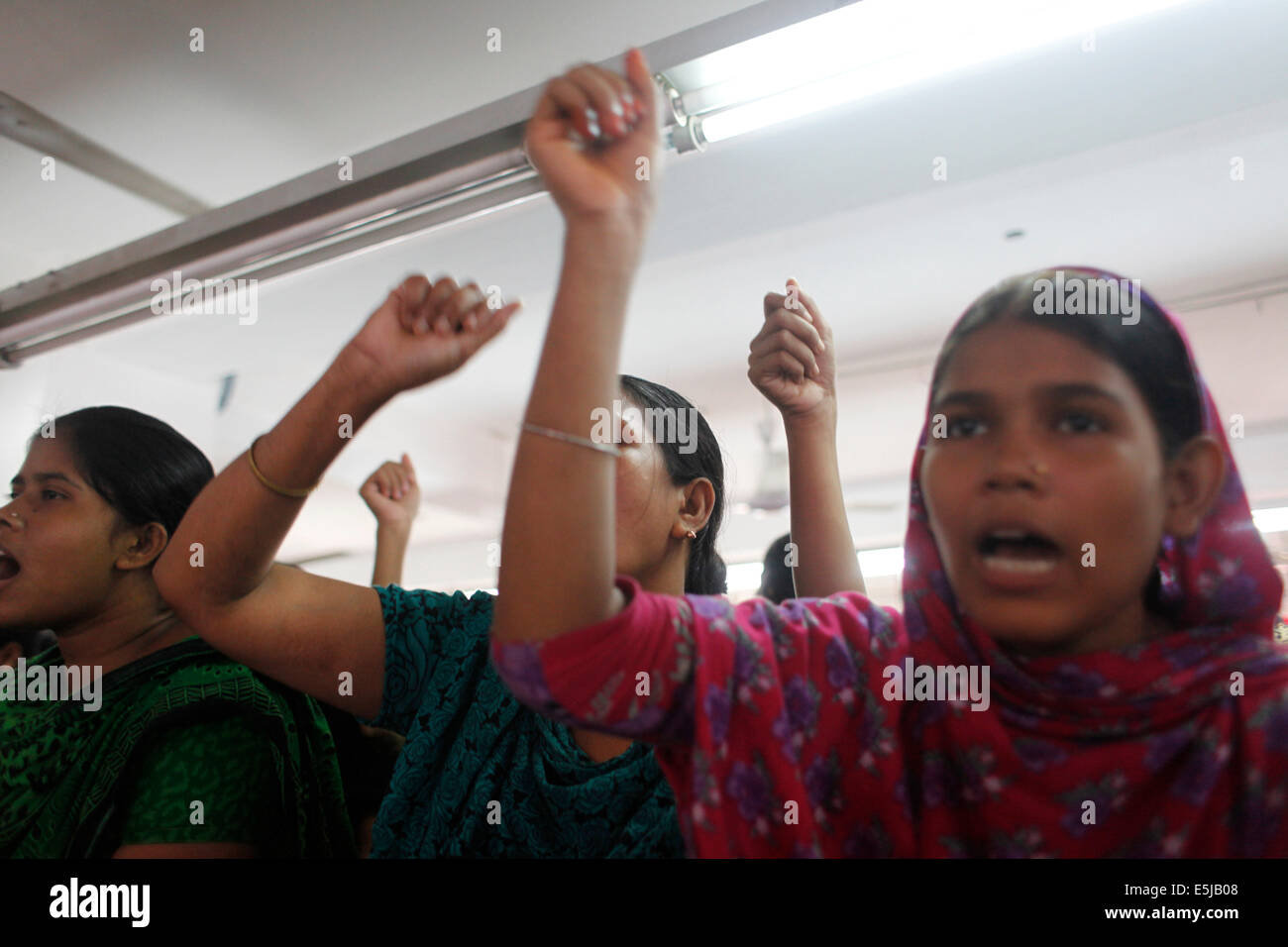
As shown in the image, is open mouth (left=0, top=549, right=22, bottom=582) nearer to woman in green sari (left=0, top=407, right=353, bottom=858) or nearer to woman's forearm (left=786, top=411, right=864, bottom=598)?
woman in green sari (left=0, top=407, right=353, bottom=858)

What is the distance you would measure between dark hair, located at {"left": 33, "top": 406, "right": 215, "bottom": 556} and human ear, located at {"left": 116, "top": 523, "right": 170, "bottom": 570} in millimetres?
12

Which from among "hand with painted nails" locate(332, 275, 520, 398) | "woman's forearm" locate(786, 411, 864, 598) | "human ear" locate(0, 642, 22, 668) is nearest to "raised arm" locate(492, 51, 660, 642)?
"hand with painted nails" locate(332, 275, 520, 398)

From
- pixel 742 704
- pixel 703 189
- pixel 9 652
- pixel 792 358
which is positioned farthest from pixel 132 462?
pixel 703 189

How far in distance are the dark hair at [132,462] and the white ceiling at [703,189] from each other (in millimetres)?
1215

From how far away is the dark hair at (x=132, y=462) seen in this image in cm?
151

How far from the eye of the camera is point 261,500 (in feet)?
3.20

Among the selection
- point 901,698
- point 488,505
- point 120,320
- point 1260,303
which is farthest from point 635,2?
point 488,505

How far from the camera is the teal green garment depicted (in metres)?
0.98

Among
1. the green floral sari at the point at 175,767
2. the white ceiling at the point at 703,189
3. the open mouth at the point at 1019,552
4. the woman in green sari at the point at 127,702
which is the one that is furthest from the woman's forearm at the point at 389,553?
the open mouth at the point at 1019,552

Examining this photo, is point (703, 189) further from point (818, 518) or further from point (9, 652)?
point (9, 652)

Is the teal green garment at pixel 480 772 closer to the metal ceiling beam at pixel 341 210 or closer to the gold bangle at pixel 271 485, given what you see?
the gold bangle at pixel 271 485

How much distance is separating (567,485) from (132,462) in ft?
4.05
